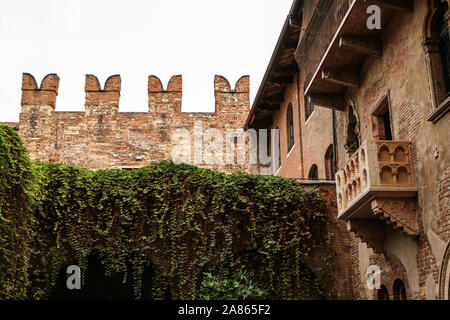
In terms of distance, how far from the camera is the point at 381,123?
36.8 ft

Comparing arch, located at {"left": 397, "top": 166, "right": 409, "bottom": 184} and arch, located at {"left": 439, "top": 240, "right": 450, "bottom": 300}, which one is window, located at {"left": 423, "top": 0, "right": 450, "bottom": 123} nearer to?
arch, located at {"left": 397, "top": 166, "right": 409, "bottom": 184}

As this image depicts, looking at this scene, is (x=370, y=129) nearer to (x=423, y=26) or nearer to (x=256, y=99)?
(x=423, y=26)

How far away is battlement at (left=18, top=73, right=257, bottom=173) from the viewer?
22.9m

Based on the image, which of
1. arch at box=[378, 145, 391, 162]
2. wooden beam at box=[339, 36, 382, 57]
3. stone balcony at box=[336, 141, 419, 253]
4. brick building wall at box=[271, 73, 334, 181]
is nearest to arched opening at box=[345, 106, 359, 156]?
brick building wall at box=[271, 73, 334, 181]

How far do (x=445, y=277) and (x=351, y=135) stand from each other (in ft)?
15.4

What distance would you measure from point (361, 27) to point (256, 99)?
881 cm

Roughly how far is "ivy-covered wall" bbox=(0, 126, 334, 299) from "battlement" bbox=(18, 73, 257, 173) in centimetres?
971

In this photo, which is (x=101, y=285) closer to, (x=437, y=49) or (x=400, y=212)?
(x=400, y=212)

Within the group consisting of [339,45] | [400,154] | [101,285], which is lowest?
[101,285]

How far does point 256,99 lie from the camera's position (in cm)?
1933

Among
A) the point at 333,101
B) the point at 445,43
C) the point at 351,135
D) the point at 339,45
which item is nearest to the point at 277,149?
the point at 333,101

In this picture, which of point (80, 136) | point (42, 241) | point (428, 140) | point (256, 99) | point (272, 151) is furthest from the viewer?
point (80, 136)

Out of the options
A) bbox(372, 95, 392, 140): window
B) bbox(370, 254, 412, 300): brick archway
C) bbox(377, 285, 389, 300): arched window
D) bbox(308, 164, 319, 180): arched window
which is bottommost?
bbox(377, 285, 389, 300): arched window

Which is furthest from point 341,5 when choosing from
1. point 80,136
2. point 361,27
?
point 80,136
